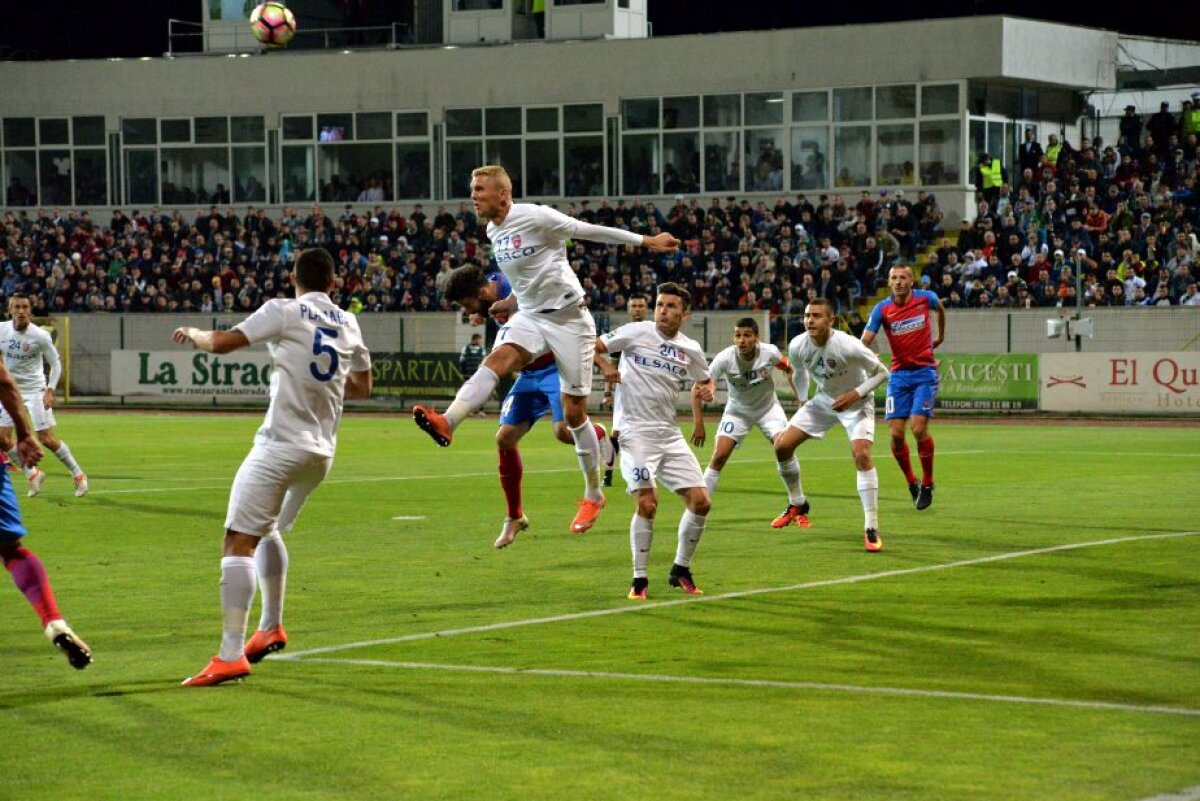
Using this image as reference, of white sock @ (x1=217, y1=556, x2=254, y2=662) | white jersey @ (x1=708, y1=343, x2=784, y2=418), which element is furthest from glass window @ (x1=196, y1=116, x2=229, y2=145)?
white sock @ (x1=217, y1=556, x2=254, y2=662)

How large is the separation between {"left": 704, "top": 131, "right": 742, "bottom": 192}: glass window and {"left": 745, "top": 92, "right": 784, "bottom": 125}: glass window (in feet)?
2.43

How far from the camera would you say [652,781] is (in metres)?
7.38

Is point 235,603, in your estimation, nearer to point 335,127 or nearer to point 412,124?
point 412,124

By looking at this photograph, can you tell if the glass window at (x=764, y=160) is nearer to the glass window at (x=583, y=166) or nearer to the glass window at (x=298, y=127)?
the glass window at (x=583, y=166)

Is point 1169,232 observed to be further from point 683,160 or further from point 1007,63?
point 683,160

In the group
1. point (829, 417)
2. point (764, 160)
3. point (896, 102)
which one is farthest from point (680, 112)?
point (829, 417)

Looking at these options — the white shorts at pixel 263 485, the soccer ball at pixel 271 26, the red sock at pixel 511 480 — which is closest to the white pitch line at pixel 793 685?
the white shorts at pixel 263 485

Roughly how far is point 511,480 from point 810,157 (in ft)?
130

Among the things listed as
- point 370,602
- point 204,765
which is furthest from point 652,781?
point 370,602

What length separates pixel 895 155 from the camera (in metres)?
53.2

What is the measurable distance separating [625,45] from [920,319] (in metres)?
37.0

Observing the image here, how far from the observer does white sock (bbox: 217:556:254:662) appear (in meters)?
9.61

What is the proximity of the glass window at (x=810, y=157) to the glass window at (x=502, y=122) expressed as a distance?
913 cm

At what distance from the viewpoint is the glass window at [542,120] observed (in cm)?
5756
